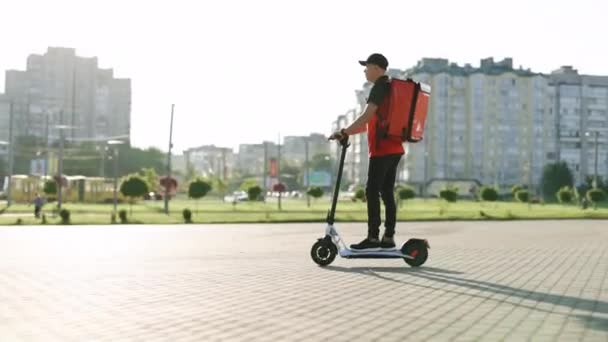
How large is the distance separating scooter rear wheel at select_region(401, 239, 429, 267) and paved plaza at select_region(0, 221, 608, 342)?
0.13 meters

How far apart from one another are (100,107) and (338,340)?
591ft

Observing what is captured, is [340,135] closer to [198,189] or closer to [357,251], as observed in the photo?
[357,251]

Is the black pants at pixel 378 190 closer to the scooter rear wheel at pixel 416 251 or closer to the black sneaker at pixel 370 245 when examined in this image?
the black sneaker at pixel 370 245

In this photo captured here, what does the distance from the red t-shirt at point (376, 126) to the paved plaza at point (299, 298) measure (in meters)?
1.40

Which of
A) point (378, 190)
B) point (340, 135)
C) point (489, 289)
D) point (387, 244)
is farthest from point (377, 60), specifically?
point (489, 289)

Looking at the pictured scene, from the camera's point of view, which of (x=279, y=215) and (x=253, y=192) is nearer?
(x=279, y=215)

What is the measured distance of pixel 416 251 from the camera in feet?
30.3

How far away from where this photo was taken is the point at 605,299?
258 inches

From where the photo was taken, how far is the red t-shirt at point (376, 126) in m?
9.09

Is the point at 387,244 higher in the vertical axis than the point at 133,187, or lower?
lower

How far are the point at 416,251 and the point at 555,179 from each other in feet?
398

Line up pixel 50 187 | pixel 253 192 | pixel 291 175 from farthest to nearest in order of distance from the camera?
1. pixel 291 175
2. pixel 253 192
3. pixel 50 187

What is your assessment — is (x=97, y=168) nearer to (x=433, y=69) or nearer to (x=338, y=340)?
(x=433, y=69)

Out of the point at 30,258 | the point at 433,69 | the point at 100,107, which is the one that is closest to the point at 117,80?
the point at 100,107
